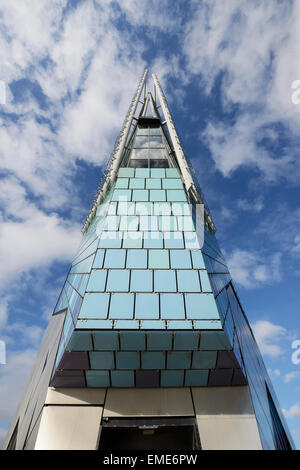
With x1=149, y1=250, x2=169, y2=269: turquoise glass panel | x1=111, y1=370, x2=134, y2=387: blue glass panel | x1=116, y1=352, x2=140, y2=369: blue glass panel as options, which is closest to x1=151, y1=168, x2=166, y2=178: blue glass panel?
x1=149, y1=250, x2=169, y2=269: turquoise glass panel

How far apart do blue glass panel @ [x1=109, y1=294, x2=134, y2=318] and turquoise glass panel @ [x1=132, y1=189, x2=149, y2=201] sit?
892 cm

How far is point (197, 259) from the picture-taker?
14734 millimetres

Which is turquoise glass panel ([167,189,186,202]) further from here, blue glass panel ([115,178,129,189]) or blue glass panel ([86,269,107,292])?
blue glass panel ([86,269,107,292])

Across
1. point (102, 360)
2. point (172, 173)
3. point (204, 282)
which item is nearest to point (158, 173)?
point (172, 173)

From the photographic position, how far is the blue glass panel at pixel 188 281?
43.3 feet

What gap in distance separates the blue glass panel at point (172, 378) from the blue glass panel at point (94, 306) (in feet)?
14.3

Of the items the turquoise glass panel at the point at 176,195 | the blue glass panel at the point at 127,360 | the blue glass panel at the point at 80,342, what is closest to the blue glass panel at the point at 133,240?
the turquoise glass panel at the point at 176,195

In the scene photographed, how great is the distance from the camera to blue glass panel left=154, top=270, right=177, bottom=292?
13180 mm

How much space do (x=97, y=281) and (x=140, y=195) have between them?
8.91 metres

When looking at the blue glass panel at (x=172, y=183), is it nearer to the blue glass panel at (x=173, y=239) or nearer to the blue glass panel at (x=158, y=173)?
the blue glass panel at (x=158, y=173)

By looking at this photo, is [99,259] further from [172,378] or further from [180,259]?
[172,378]

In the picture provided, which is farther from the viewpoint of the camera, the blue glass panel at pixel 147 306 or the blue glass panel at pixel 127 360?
the blue glass panel at pixel 147 306
